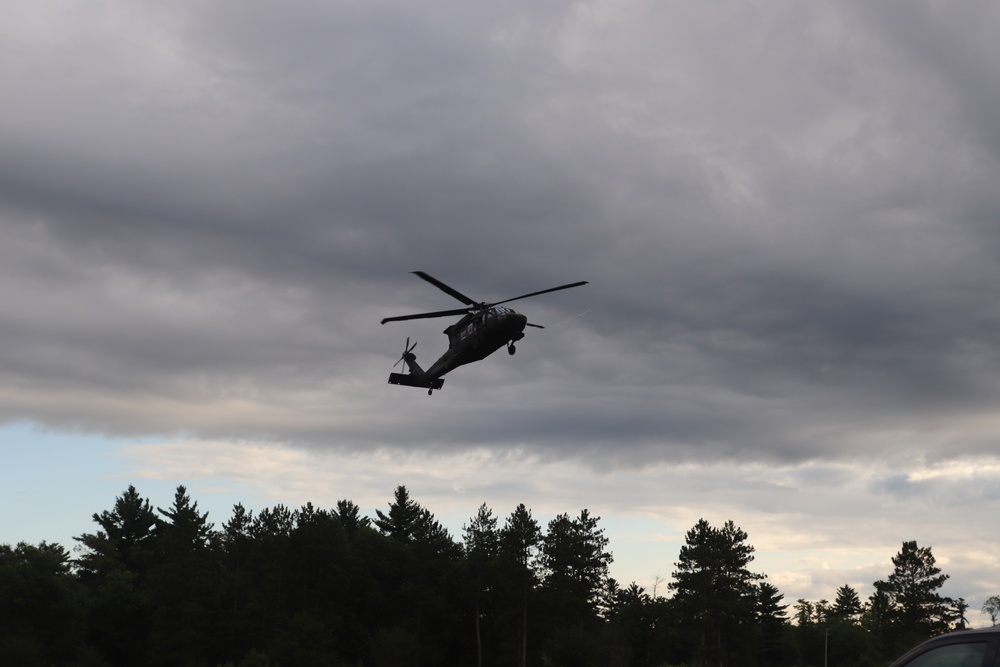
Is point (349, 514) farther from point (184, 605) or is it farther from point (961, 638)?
point (961, 638)

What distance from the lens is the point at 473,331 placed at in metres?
44.6

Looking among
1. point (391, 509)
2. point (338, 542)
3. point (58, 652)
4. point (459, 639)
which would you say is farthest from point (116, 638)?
point (391, 509)

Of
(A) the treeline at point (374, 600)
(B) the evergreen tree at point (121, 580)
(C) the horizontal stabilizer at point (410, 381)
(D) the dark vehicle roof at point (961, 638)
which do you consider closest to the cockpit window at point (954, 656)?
(D) the dark vehicle roof at point (961, 638)

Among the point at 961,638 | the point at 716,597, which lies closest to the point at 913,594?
the point at 716,597

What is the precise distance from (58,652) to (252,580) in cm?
2116

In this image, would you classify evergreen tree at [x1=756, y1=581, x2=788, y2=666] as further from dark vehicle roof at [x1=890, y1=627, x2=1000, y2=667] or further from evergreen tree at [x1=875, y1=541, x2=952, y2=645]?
dark vehicle roof at [x1=890, y1=627, x2=1000, y2=667]

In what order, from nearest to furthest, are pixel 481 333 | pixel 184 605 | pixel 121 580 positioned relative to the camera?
1. pixel 481 333
2. pixel 184 605
3. pixel 121 580

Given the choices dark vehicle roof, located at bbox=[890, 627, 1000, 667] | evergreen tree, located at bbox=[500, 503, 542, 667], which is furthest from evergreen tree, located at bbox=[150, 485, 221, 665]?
dark vehicle roof, located at bbox=[890, 627, 1000, 667]

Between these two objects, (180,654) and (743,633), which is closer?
(180,654)

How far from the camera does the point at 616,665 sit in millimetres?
130000

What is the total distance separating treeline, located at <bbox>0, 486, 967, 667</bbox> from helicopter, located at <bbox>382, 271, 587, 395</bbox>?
50762mm

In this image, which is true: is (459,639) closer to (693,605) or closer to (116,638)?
(693,605)

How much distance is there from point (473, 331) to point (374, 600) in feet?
245

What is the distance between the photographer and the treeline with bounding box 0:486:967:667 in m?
101
